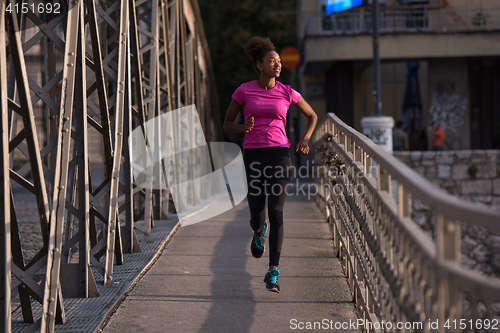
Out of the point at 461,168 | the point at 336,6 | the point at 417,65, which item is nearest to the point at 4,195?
the point at 461,168

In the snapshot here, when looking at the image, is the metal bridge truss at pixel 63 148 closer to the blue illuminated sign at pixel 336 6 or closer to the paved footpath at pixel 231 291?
the paved footpath at pixel 231 291

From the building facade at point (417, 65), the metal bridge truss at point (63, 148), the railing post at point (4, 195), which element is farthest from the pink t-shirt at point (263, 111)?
the building facade at point (417, 65)

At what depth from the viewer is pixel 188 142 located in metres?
9.50

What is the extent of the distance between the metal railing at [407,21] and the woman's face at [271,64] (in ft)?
54.1

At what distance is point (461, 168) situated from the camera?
1558 centimetres

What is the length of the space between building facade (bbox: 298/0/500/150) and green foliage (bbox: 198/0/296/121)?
10421 millimetres

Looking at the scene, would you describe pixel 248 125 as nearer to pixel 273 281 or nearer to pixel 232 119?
pixel 232 119

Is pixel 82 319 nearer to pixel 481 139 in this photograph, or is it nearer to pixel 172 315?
pixel 172 315

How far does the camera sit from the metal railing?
2080 cm

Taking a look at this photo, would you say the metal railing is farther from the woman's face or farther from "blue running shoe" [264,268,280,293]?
"blue running shoe" [264,268,280,293]

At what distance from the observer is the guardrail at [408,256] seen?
180 cm

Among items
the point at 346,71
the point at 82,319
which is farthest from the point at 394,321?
the point at 346,71

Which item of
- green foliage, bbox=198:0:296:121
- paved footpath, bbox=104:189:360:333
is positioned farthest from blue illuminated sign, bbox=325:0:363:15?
green foliage, bbox=198:0:296:121

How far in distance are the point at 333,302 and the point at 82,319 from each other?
168cm
